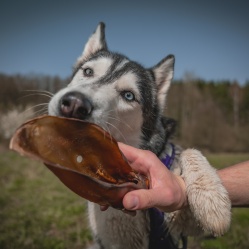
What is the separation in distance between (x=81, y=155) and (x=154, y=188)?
0.61 metres

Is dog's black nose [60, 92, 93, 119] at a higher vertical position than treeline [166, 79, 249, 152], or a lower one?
higher

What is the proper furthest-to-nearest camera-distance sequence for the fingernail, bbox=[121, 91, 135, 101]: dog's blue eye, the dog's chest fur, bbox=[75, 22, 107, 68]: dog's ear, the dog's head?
bbox=[75, 22, 107, 68]: dog's ear < bbox=[121, 91, 135, 101]: dog's blue eye < the dog's chest fur < the dog's head < the fingernail

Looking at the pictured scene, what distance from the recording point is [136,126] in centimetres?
386

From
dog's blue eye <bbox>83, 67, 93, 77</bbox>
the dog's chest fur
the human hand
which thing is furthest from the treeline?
the human hand

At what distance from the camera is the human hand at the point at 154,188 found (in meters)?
2.06

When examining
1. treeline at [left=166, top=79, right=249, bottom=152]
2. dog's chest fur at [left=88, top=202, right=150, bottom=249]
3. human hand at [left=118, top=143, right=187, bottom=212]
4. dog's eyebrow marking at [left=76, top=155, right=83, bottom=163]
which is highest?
dog's eyebrow marking at [left=76, top=155, right=83, bottom=163]

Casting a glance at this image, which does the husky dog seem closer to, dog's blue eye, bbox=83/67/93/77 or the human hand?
dog's blue eye, bbox=83/67/93/77

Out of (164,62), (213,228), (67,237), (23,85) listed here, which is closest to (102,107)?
(213,228)

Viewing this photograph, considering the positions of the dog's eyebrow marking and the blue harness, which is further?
the blue harness

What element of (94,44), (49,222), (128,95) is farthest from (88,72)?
(49,222)

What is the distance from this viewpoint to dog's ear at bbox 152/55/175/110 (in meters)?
4.47

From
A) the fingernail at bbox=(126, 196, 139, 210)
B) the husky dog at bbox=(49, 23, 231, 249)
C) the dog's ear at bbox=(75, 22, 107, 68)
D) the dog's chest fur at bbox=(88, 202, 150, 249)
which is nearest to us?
the fingernail at bbox=(126, 196, 139, 210)

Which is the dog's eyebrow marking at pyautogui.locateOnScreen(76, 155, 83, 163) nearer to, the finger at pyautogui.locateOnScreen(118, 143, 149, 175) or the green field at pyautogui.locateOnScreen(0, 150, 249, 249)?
the finger at pyautogui.locateOnScreen(118, 143, 149, 175)

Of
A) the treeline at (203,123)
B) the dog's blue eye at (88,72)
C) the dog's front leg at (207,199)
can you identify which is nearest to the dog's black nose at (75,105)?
the dog's front leg at (207,199)
